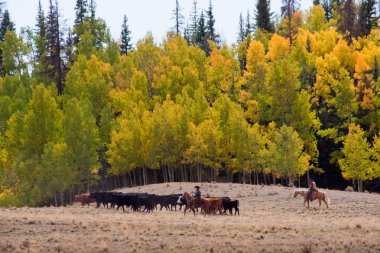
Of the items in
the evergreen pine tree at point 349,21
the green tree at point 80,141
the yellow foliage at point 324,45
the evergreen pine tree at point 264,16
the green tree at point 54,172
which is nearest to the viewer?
the green tree at point 54,172

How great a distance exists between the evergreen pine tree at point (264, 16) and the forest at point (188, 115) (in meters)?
14.7

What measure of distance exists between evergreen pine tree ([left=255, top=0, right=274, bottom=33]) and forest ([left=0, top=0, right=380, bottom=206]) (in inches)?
577

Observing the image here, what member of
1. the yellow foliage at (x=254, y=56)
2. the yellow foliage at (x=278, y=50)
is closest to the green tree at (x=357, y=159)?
the yellow foliage at (x=254, y=56)

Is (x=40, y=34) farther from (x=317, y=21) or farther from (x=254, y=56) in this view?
(x=317, y=21)

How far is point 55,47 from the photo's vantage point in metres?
90.9

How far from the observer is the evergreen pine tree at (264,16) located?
114 meters

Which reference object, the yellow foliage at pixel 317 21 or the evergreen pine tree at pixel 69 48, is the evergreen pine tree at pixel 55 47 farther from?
the yellow foliage at pixel 317 21

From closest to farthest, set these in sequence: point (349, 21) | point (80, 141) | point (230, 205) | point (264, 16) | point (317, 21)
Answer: point (230, 205)
point (80, 141)
point (349, 21)
point (317, 21)
point (264, 16)

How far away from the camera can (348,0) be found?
316 feet

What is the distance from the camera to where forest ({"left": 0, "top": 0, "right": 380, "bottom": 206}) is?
6650 centimetres

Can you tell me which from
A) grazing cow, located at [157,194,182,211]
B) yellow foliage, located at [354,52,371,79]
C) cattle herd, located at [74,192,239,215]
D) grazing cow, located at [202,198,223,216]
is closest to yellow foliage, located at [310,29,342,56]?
→ yellow foliage, located at [354,52,371,79]

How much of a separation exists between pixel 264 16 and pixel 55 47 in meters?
42.8

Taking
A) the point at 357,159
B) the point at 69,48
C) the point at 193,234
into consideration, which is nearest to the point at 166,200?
the point at 193,234

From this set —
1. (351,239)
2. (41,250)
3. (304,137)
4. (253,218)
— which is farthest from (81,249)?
(304,137)
